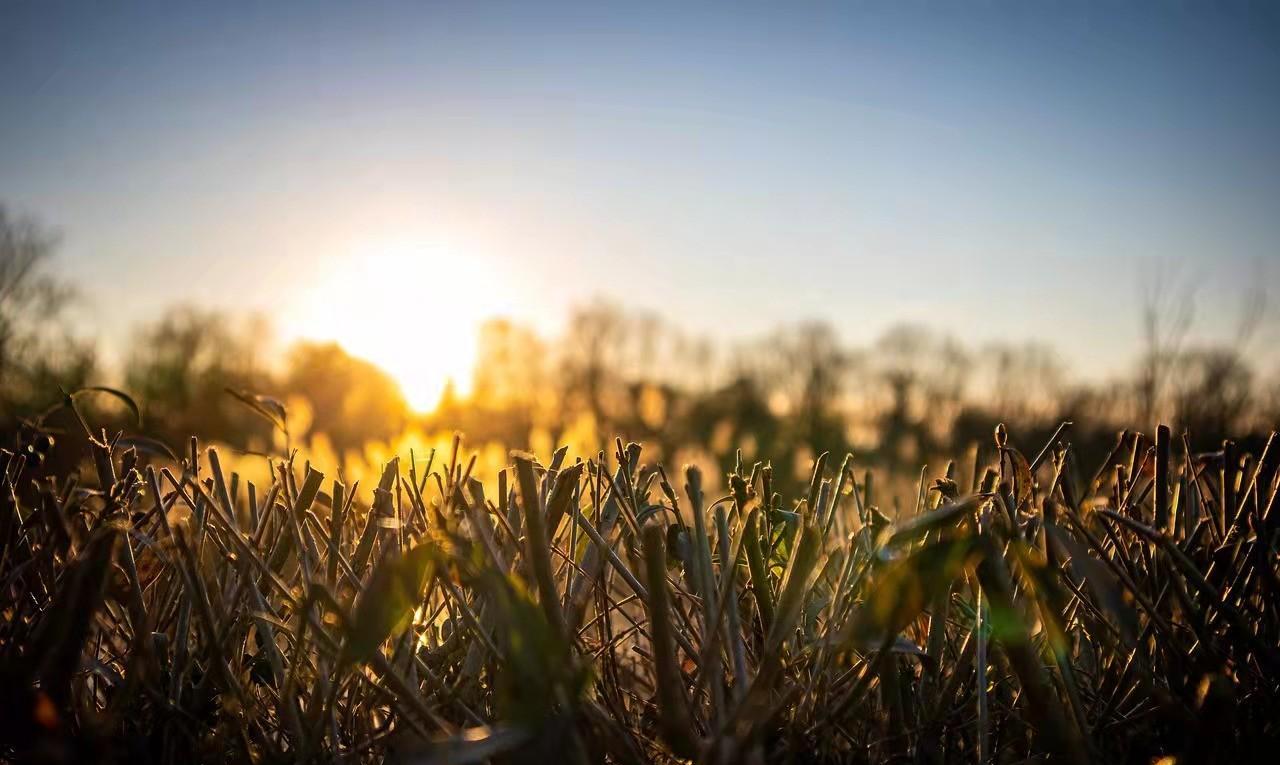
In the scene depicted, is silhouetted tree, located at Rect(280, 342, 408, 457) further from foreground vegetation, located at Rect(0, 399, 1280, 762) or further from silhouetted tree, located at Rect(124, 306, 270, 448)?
foreground vegetation, located at Rect(0, 399, 1280, 762)

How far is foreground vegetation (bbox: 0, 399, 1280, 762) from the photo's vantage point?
0.60 meters

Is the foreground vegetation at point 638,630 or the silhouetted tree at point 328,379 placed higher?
the silhouetted tree at point 328,379

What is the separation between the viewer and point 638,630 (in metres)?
1.01

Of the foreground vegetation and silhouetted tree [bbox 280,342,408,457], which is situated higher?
silhouetted tree [bbox 280,342,408,457]

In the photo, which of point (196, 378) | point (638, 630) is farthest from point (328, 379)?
point (638, 630)

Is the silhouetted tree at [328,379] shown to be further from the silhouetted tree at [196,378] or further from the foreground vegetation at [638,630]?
the foreground vegetation at [638,630]

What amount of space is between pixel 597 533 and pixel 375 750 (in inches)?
14.0

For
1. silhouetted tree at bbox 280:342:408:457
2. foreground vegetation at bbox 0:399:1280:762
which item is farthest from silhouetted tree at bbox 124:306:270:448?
foreground vegetation at bbox 0:399:1280:762

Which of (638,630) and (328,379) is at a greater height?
(328,379)

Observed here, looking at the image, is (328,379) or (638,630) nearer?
(638,630)

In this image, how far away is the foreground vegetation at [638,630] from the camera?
604 mm

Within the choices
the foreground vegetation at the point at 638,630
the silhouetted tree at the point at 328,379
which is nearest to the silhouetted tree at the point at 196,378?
the silhouetted tree at the point at 328,379

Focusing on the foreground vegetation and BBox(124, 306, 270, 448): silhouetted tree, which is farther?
BBox(124, 306, 270, 448): silhouetted tree

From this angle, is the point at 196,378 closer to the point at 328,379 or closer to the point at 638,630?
the point at 328,379
